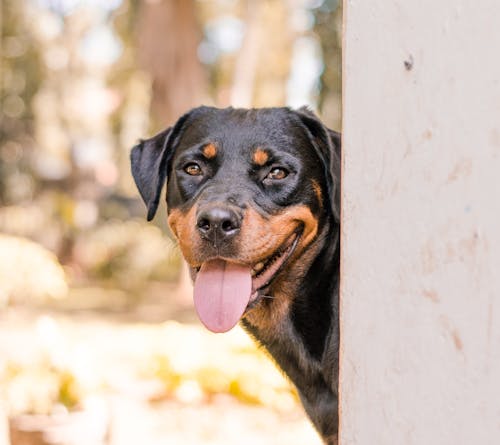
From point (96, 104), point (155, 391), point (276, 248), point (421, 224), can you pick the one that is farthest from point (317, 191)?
point (96, 104)

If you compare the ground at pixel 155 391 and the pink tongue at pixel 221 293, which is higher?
the pink tongue at pixel 221 293

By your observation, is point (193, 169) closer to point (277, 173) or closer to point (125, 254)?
point (277, 173)

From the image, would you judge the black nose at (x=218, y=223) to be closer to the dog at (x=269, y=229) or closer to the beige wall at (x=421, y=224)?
the dog at (x=269, y=229)

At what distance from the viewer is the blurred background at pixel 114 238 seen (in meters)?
4.78

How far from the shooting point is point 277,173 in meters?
3.05

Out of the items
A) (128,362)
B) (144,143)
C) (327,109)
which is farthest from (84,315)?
(144,143)

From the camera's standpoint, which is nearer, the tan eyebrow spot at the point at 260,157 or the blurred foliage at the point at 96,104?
the tan eyebrow spot at the point at 260,157

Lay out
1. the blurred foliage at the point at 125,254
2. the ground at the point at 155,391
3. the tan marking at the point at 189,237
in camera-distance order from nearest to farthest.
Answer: the tan marking at the point at 189,237, the ground at the point at 155,391, the blurred foliage at the point at 125,254

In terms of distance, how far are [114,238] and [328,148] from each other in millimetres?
14370

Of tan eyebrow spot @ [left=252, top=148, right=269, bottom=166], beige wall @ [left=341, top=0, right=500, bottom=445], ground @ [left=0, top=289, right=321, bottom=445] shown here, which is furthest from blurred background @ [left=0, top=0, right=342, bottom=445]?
beige wall @ [left=341, top=0, right=500, bottom=445]

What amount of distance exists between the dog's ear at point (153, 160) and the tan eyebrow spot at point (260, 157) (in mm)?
550

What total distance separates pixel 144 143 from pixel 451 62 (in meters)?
2.06

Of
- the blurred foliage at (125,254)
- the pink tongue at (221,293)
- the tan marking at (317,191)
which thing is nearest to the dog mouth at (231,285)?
the pink tongue at (221,293)

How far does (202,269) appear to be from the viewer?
2801mm
